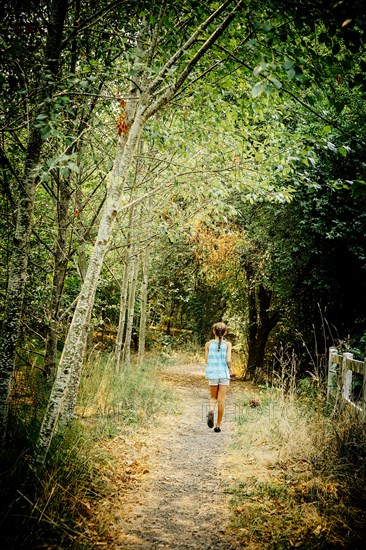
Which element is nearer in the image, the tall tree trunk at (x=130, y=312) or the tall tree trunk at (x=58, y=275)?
the tall tree trunk at (x=58, y=275)

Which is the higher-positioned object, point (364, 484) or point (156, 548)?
point (364, 484)

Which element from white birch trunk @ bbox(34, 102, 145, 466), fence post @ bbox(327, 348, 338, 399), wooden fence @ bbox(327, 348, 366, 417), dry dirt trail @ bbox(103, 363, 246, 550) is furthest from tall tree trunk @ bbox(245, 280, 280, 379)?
white birch trunk @ bbox(34, 102, 145, 466)

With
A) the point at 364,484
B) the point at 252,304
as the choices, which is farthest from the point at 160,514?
the point at 252,304

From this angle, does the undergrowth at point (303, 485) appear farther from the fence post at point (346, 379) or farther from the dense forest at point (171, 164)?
the dense forest at point (171, 164)

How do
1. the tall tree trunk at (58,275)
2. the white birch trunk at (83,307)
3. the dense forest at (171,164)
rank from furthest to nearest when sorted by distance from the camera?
1. the tall tree trunk at (58,275)
2. the white birch trunk at (83,307)
3. the dense forest at (171,164)

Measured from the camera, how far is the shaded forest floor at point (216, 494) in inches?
133

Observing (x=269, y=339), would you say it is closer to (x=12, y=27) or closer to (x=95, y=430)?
(x=95, y=430)

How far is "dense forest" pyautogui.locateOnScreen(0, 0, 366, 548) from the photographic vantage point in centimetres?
364

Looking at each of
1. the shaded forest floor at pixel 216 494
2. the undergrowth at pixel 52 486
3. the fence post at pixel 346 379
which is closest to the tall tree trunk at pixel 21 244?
the undergrowth at pixel 52 486

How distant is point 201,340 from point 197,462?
16.2 m

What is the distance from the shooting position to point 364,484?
13.0ft

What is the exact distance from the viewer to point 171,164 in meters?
6.91

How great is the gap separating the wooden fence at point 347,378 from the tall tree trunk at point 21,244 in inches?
181

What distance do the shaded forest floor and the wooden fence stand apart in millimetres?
984
